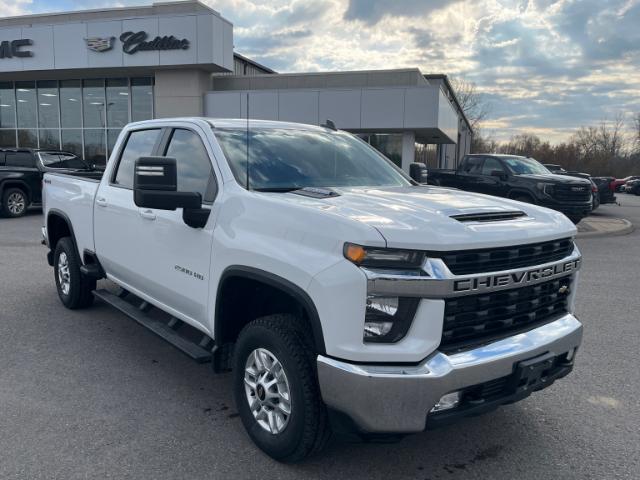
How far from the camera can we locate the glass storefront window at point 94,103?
83.9ft

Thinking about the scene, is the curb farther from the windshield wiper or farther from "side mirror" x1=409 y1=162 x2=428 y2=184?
the windshield wiper

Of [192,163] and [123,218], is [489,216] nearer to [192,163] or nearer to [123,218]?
[192,163]

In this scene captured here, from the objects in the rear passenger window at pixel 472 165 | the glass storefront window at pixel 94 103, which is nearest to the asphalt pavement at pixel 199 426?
the rear passenger window at pixel 472 165

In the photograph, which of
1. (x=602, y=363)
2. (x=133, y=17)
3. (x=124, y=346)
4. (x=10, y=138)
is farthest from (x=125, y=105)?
(x=602, y=363)

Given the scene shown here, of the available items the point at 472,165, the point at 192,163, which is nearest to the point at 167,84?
the point at 472,165

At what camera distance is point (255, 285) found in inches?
133

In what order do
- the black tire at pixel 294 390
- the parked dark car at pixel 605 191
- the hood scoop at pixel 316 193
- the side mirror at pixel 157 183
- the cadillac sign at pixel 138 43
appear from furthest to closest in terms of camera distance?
the cadillac sign at pixel 138 43
the parked dark car at pixel 605 191
the hood scoop at pixel 316 193
the side mirror at pixel 157 183
the black tire at pixel 294 390

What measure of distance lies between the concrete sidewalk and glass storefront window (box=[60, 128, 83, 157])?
873 inches

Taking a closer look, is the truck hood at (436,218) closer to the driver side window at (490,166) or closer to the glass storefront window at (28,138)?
the driver side window at (490,166)

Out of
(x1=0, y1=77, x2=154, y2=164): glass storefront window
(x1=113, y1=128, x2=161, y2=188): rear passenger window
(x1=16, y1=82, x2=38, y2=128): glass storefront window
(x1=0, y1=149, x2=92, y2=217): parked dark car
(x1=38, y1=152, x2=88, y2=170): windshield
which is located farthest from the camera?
(x1=16, y1=82, x2=38, y2=128): glass storefront window

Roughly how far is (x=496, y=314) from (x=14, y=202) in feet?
49.9

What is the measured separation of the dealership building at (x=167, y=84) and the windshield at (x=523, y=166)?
657 centimetres

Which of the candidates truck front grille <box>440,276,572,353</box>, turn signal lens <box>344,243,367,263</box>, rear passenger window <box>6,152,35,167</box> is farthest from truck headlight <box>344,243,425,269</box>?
rear passenger window <box>6,152,35,167</box>

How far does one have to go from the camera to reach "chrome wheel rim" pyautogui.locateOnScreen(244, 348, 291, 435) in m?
3.02
